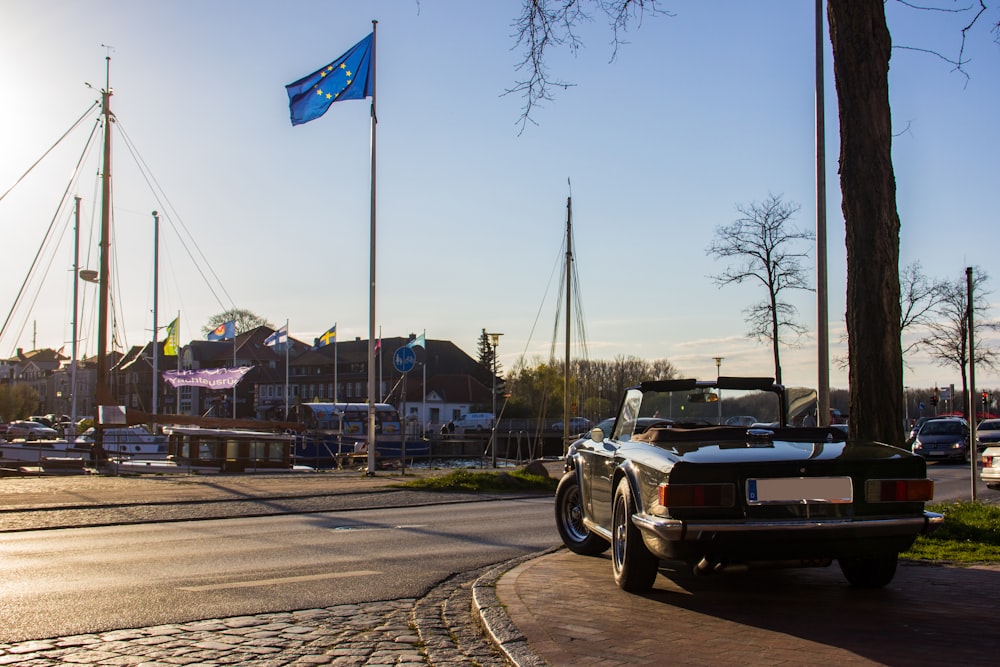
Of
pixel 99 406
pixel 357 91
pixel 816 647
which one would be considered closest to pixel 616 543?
pixel 816 647

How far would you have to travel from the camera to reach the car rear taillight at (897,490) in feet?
18.9

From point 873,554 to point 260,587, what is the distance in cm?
441

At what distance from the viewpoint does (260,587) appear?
23.6 feet

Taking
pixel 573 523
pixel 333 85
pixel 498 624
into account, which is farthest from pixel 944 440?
pixel 498 624

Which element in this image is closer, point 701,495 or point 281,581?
point 701,495

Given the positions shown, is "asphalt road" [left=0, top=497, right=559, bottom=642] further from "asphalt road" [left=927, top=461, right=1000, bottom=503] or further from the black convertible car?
"asphalt road" [left=927, top=461, right=1000, bottom=503]

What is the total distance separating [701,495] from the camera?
5.62 meters

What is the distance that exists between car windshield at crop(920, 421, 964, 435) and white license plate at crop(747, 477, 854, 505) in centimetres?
3322

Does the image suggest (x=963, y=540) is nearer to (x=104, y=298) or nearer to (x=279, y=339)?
(x=104, y=298)

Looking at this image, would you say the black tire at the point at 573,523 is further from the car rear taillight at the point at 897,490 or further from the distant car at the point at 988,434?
the distant car at the point at 988,434

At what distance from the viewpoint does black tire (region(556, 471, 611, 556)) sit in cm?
829

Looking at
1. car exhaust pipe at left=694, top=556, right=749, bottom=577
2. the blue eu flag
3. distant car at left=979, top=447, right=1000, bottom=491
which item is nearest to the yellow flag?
the blue eu flag

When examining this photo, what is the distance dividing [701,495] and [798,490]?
60cm

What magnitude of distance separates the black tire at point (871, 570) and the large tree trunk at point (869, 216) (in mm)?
2580
